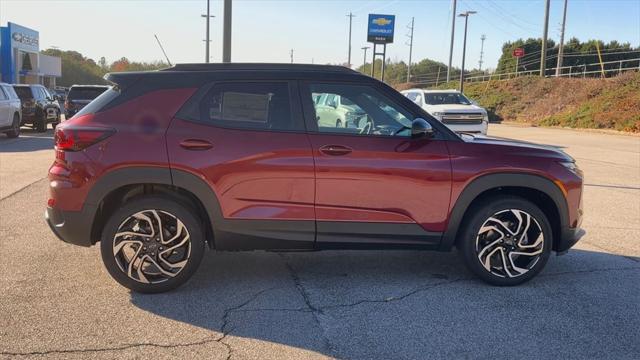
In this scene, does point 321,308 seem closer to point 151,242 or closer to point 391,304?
point 391,304

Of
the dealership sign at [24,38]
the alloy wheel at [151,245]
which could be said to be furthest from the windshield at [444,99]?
the dealership sign at [24,38]

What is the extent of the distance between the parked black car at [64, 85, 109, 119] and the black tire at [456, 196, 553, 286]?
61.2ft

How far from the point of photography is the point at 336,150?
14.9ft

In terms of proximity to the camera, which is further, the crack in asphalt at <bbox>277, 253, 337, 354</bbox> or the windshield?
the windshield

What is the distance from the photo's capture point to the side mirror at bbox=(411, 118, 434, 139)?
14.9 ft

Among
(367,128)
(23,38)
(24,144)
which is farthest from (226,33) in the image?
(23,38)

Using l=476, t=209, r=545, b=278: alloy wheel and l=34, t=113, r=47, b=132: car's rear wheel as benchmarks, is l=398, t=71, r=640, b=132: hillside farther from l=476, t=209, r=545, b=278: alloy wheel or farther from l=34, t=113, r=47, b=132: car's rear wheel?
l=476, t=209, r=545, b=278: alloy wheel

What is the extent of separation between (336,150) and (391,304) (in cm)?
128

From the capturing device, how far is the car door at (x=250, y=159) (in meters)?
4.45

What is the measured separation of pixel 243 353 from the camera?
3.61 meters

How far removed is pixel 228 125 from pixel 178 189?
652 mm

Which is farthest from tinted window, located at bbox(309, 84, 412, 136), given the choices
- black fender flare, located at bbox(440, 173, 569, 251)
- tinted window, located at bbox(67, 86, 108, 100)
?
tinted window, located at bbox(67, 86, 108, 100)

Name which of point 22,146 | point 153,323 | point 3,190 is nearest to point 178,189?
point 153,323

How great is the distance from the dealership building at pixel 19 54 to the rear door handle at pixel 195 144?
4393cm
